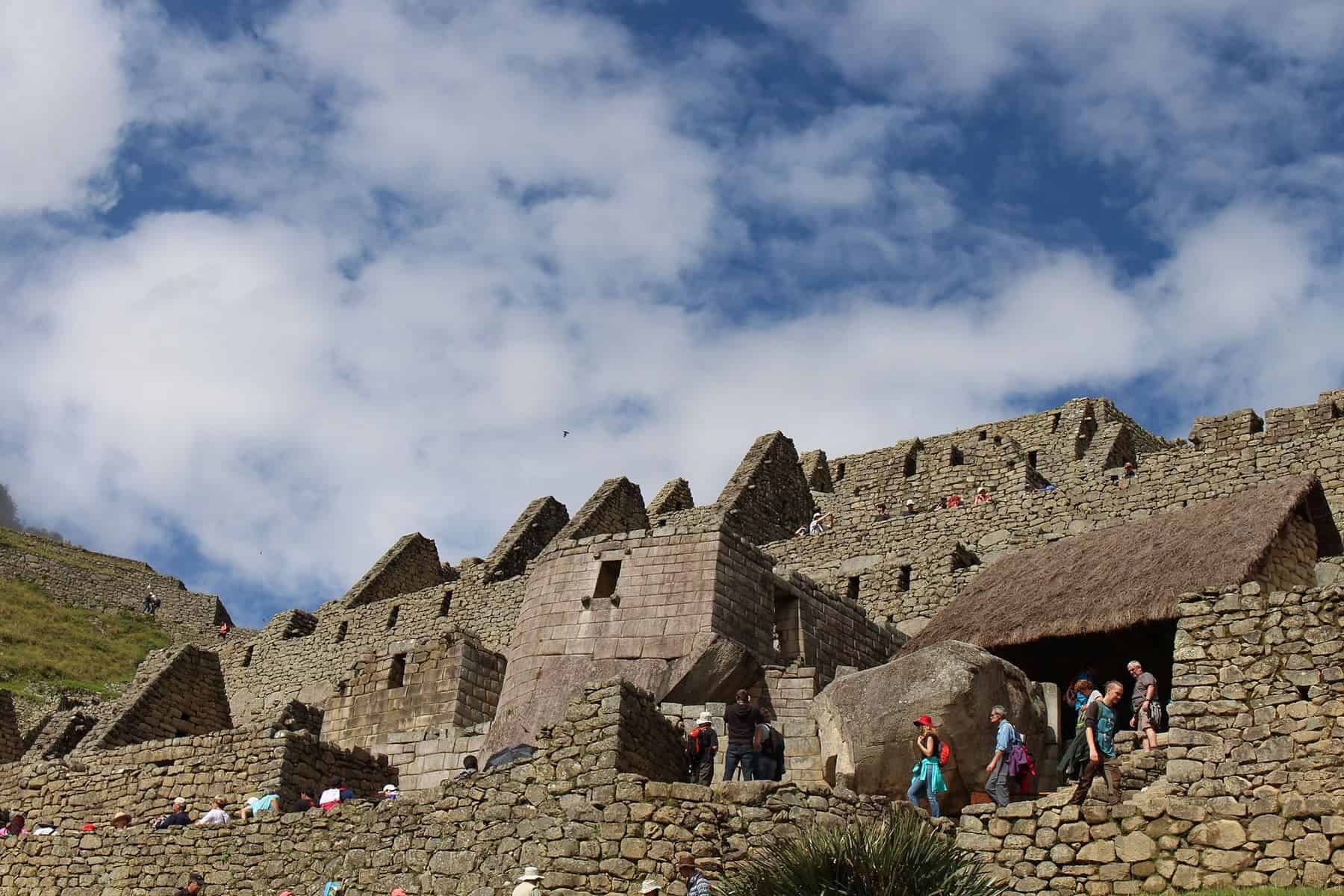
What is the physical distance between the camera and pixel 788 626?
24734 mm

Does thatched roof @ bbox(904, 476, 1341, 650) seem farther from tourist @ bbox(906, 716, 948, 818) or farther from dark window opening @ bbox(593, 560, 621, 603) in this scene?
tourist @ bbox(906, 716, 948, 818)

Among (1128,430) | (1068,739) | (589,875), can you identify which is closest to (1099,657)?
(1068,739)

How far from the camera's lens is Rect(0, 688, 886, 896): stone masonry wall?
1524 centimetres

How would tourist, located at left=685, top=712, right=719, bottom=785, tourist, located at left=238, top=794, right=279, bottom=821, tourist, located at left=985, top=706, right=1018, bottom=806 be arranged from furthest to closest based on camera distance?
tourist, located at left=238, top=794, right=279, bottom=821, tourist, located at left=685, top=712, right=719, bottom=785, tourist, located at left=985, top=706, right=1018, bottom=806

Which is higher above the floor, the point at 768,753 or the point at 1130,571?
the point at 1130,571

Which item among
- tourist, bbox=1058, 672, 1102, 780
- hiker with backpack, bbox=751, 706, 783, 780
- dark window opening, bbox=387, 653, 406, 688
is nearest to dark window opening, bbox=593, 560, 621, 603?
dark window opening, bbox=387, 653, 406, 688

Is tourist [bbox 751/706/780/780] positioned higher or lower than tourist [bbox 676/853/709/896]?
higher

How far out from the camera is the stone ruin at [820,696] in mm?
14523

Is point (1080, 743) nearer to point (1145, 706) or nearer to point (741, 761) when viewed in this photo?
point (1145, 706)

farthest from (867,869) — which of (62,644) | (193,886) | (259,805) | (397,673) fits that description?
(62,644)

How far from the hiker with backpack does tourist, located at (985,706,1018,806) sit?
2308 millimetres

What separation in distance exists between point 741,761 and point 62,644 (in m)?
38.4

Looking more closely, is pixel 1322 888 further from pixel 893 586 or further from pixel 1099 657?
pixel 893 586

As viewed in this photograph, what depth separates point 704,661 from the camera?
22.4 meters
